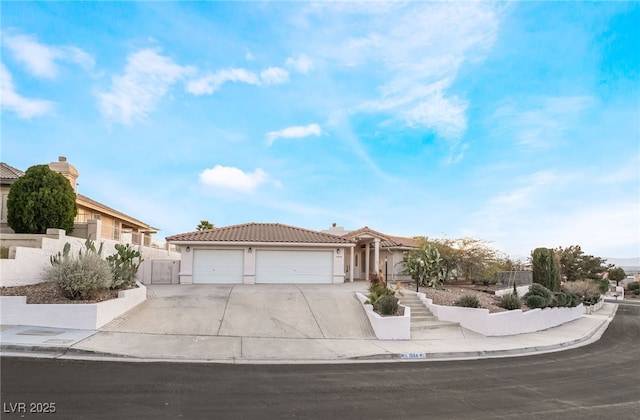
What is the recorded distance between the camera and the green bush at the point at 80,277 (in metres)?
12.9

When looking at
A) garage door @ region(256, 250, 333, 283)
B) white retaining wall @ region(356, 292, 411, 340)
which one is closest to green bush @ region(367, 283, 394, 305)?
white retaining wall @ region(356, 292, 411, 340)

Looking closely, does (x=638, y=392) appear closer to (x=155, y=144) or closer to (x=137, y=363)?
(x=137, y=363)

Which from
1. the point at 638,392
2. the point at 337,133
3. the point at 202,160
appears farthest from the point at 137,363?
the point at 337,133

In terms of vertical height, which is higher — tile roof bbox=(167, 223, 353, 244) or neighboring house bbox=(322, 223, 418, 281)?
tile roof bbox=(167, 223, 353, 244)

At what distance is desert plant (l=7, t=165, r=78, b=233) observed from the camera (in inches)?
682

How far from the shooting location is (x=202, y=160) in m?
21.8

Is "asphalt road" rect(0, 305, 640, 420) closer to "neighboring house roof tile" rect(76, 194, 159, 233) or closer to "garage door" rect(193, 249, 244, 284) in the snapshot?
"garage door" rect(193, 249, 244, 284)

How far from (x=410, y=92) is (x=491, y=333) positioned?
1081cm

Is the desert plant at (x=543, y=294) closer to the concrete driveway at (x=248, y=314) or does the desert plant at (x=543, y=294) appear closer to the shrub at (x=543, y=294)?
the shrub at (x=543, y=294)

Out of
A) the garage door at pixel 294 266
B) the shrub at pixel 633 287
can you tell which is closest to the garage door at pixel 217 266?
the garage door at pixel 294 266

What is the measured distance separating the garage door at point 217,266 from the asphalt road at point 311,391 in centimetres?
1364

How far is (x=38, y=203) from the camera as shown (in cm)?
→ 1734

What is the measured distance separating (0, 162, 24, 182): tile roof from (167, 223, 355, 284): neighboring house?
27.1 feet

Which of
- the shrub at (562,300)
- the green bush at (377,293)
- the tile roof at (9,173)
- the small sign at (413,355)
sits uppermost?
the tile roof at (9,173)
